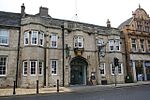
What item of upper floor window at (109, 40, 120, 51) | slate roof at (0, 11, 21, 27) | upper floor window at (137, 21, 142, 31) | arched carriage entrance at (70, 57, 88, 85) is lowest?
arched carriage entrance at (70, 57, 88, 85)

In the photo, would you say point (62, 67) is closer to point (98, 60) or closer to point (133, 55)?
point (98, 60)

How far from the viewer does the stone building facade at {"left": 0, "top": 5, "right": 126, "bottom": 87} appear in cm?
2381

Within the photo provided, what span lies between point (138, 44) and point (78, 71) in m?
13.2

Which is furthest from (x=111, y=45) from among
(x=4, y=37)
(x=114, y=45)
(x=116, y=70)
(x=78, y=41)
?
(x=4, y=37)

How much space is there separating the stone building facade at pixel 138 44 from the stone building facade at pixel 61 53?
4.46 feet

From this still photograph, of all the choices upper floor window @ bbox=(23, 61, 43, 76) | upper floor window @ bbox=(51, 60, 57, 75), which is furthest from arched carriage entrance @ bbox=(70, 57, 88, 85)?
upper floor window @ bbox=(23, 61, 43, 76)

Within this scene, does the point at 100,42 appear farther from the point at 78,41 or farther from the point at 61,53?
the point at 61,53

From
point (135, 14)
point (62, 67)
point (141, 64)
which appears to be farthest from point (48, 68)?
point (135, 14)

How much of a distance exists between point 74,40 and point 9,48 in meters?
9.33

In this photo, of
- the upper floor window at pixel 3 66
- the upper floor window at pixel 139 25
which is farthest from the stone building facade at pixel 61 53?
the upper floor window at pixel 139 25

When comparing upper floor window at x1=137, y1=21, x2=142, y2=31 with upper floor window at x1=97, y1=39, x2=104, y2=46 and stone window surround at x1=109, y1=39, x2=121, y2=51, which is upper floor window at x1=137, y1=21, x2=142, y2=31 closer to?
stone window surround at x1=109, y1=39, x2=121, y2=51

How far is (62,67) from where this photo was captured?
26.3 meters

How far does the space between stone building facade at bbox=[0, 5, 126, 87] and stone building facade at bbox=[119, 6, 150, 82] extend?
53.5 inches

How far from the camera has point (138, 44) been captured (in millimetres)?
34219
